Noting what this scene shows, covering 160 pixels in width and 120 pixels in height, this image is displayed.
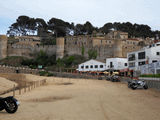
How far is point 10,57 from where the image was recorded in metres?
73.4

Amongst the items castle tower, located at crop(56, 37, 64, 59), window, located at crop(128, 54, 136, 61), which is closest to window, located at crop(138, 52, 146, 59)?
window, located at crop(128, 54, 136, 61)

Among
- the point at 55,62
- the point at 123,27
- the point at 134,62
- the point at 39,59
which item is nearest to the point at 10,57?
the point at 39,59

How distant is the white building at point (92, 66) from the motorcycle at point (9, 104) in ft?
153

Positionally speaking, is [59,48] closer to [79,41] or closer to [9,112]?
[79,41]

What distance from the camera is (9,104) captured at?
1195 centimetres

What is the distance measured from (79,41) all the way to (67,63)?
1845 centimetres

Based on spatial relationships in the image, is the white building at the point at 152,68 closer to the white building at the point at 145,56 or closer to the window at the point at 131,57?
the white building at the point at 145,56

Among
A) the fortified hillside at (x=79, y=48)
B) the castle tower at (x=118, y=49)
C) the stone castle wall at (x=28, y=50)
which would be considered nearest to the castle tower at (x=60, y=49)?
the fortified hillside at (x=79, y=48)

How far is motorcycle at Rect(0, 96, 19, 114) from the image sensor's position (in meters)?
11.8

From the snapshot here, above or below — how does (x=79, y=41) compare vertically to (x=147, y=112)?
above

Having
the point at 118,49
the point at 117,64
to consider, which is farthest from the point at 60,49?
the point at 117,64

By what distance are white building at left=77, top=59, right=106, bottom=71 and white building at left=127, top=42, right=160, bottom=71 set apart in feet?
31.9

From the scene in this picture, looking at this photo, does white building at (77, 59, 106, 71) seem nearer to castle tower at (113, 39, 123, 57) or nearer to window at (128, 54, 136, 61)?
castle tower at (113, 39, 123, 57)

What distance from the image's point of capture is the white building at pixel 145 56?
4222cm
